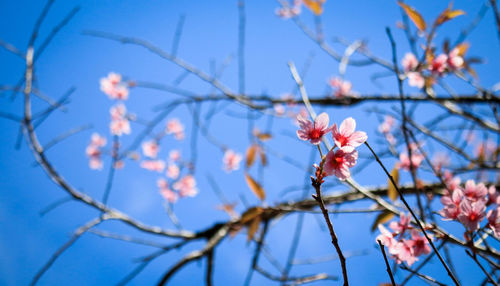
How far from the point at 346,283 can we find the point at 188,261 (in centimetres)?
146

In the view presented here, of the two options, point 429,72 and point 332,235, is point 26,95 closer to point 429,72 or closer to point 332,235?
point 332,235

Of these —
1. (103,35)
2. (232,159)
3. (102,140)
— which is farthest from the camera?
(102,140)

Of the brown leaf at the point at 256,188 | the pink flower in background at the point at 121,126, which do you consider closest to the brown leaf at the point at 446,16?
the brown leaf at the point at 256,188

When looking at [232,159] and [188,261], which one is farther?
[232,159]

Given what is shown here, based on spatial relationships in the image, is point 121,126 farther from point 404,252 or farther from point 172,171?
point 404,252

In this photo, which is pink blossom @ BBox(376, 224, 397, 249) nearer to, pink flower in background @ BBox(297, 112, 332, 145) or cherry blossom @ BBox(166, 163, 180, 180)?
pink flower in background @ BBox(297, 112, 332, 145)

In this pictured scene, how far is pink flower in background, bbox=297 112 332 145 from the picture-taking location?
0.58 metres

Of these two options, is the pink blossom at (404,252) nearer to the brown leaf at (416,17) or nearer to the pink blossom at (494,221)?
the pink blossom at (494,221)

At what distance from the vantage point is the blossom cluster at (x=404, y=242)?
78 centimetres

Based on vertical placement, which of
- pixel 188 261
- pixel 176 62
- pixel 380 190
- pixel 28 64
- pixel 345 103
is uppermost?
pixel 176 62

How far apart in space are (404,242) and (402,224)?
0.07m

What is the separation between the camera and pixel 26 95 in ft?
4.13

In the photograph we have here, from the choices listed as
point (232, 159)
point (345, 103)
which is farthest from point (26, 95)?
point (232, 159)

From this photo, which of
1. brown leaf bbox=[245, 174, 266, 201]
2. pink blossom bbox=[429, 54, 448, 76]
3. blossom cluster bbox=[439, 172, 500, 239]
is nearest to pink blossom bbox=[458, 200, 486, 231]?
blossom cluster bbox=[439, 172, 500, 239]
